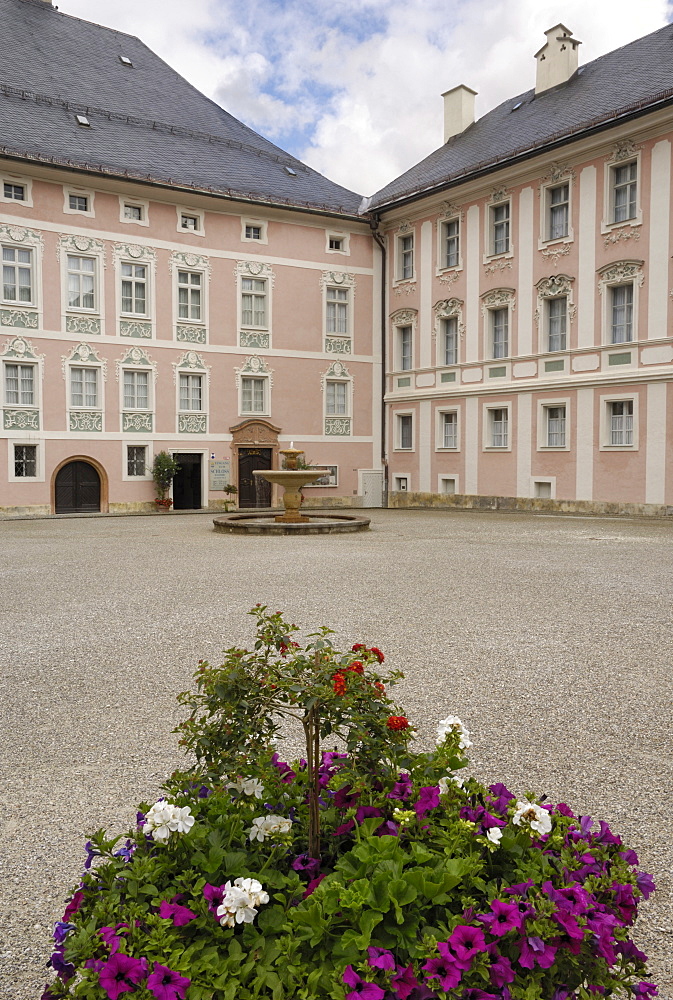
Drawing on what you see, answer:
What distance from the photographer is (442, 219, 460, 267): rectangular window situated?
1109 inches

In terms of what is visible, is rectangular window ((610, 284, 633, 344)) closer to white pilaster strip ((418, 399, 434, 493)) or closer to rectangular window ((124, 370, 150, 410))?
white pilaster strip ((418, 399, 434, 493))

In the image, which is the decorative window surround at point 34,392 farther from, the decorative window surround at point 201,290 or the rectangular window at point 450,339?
the rectangular window at point 450,339

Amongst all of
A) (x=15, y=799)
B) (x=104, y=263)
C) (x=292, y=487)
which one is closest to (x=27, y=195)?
(x=104, y=263)

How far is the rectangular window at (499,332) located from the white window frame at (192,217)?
33.6 feet

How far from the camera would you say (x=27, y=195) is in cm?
2483

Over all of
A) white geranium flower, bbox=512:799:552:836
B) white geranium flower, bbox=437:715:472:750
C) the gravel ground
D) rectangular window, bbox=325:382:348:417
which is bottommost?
the gravel ground

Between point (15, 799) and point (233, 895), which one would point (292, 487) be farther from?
point (233, 895)

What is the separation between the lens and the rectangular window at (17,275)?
81.1ft

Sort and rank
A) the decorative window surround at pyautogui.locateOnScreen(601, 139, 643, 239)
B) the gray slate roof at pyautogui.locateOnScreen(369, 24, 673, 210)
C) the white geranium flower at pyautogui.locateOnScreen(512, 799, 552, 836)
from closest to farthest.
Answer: the white geranium flower at pyautogui.locateOnScreen(512, 799, 552, 836), the decorative window surround at pyautogui.locateOnScreen(601, 139, 643, 239), the gray slate roof at pyautogui.locateOnScreen(369, 24, 673, 210)

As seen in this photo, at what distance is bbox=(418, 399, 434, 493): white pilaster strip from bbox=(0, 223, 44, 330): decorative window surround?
1310 centimetres

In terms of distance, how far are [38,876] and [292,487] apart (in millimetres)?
16751

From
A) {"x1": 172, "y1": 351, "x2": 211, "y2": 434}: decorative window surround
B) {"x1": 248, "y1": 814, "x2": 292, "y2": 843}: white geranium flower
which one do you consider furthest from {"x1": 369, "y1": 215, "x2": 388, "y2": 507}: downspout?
{"x1": 248, "y1": 814, "x2": 292, "y2": 843}: white geranium flower

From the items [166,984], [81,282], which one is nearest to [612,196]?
[81,282]

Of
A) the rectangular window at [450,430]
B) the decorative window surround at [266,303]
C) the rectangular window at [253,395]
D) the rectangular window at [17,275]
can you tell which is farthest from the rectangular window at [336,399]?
the rectangular window at [17,275]
